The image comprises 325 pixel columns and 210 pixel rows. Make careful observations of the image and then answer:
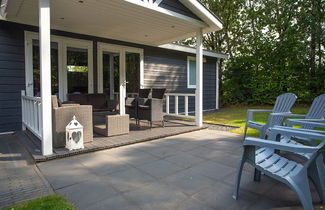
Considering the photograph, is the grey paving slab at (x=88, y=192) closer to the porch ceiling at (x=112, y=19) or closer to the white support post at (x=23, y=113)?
the porch ceiling at (x=112, y=19)

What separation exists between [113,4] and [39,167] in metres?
2.73

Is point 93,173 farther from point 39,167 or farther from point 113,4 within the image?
point 113,4

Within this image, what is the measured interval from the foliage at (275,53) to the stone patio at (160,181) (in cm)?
756

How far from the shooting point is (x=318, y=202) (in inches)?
70.9

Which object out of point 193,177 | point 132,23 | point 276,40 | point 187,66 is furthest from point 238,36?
point 193,177

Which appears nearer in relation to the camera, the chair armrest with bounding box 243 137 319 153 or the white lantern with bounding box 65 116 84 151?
the chair armrest with bounding box 243 137 319 153

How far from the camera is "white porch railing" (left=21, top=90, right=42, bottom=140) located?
3108mm

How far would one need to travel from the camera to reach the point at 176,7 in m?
4.15

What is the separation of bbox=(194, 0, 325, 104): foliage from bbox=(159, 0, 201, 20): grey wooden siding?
22.2 feet

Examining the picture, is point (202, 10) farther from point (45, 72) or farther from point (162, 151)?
point (45, 72)

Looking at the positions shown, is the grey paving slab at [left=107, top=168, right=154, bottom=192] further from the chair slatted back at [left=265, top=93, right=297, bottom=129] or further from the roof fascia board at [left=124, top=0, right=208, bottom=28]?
the roof fascia board at [left=124, top=0, right=208, bottom=28]

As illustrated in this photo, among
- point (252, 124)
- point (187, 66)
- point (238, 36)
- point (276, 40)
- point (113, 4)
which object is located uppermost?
point (238, 36)

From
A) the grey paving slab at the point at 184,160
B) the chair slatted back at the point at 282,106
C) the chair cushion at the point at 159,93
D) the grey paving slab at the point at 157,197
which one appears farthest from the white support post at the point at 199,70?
the grey paving slab at the point at 157,197

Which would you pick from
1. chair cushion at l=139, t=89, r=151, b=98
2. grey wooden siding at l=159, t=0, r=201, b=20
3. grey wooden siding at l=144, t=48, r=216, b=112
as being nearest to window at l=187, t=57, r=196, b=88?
grey wooden siding at l=144, t=48, r=216, b=112
